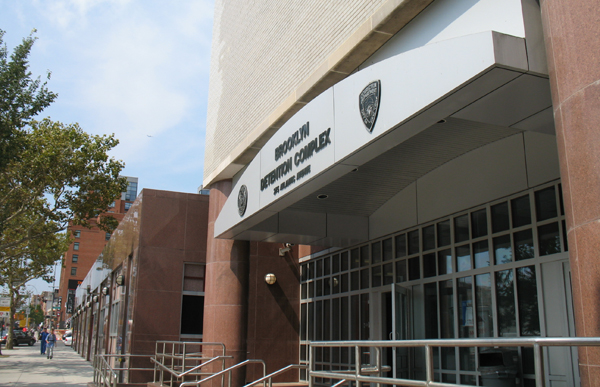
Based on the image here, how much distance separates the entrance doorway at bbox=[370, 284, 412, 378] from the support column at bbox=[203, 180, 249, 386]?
13.0 ft

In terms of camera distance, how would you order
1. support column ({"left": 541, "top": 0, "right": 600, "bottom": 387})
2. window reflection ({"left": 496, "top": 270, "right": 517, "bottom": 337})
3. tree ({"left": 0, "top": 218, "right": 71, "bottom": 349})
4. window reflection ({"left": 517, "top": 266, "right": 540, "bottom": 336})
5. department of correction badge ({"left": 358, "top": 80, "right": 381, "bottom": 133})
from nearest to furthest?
support column ({"left": 541, "top": 0, "right": 600, "bottom": 387}) → department of correction badge ({"left": 358, "top": 80, "right": 381, "bottom": 133}) → window reflection ({"left": 517, "top": 266, "right": 540, "bottom": 336}) → window reflection ({"left": 496, "top": 270, "right": 517, "bottom": 337}) → tree ({"left": 0, "top": 218, "right": 71, "bottom": 349})

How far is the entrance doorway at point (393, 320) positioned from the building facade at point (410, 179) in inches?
1.7

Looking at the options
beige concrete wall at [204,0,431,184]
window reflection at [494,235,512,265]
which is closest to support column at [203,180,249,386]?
beige concrete wall at [204,0,431,184]

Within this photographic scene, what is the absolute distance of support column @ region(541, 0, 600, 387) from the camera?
4223mm

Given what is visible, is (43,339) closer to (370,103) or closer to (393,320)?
(393,320)

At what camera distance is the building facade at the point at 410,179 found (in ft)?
16.8

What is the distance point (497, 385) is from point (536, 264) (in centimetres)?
186

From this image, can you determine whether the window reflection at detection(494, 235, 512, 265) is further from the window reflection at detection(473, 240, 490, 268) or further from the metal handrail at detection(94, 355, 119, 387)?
the metal handrail at detection(94, 355, 119, 387)

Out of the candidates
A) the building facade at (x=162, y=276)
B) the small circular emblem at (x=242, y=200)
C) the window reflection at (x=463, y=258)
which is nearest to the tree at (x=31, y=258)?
the building facade at (x=162, y=276)

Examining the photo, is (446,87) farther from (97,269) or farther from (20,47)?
(97,269)

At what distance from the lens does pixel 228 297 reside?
1470 cm

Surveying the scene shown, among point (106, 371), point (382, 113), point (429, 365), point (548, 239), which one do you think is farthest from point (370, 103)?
point (106, 371)

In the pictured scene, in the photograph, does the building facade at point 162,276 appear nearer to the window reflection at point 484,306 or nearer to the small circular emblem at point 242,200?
the small circular emblem at point 242,200

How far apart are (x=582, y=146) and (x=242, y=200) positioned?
8.06 metres
